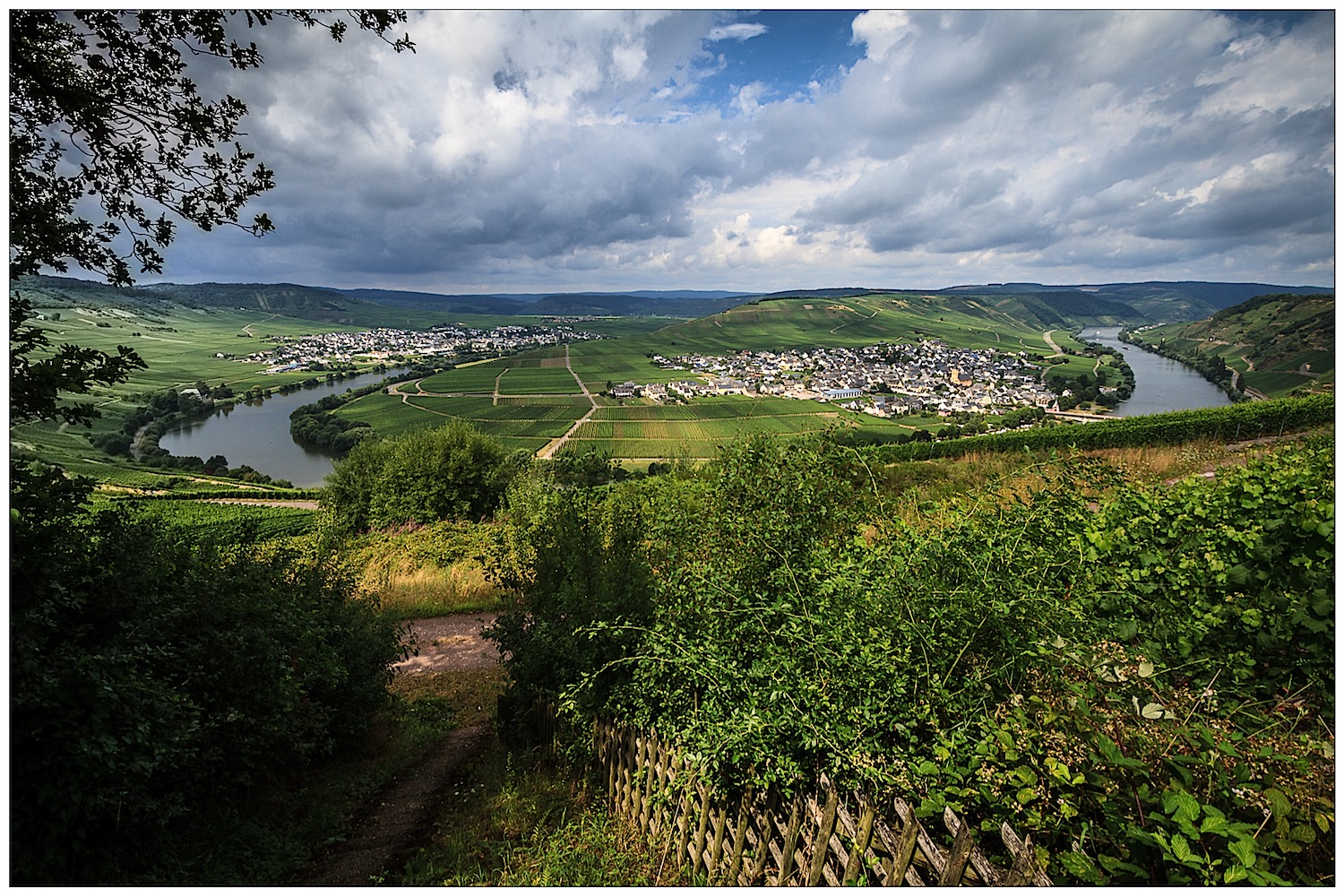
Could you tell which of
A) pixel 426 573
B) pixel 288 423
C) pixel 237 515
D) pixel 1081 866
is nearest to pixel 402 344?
pixel 288 423

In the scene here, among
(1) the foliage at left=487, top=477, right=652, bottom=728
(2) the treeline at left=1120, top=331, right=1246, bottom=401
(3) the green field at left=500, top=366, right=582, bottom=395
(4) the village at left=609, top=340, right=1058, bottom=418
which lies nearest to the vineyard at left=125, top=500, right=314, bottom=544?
(1) the foliage at left=487, top=477, right=652, bottom=728

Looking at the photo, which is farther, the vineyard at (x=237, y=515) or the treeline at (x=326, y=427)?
the treeline at (x=326, y=427)

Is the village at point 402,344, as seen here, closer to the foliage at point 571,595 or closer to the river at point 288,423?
the river at point 288,423

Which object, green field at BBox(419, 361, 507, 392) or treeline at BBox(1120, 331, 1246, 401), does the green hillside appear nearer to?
treeline at BBox(1120, 331, 1246, 401)

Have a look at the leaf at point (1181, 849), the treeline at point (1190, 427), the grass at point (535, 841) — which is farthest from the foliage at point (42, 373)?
the treeline at point (1190, 427)

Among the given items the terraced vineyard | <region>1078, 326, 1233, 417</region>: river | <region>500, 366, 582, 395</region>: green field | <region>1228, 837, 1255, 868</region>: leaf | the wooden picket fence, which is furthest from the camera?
<region>500, 366, 582, 395</region>: green field

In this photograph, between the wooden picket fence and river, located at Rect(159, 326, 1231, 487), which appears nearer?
the wooden picket fence
